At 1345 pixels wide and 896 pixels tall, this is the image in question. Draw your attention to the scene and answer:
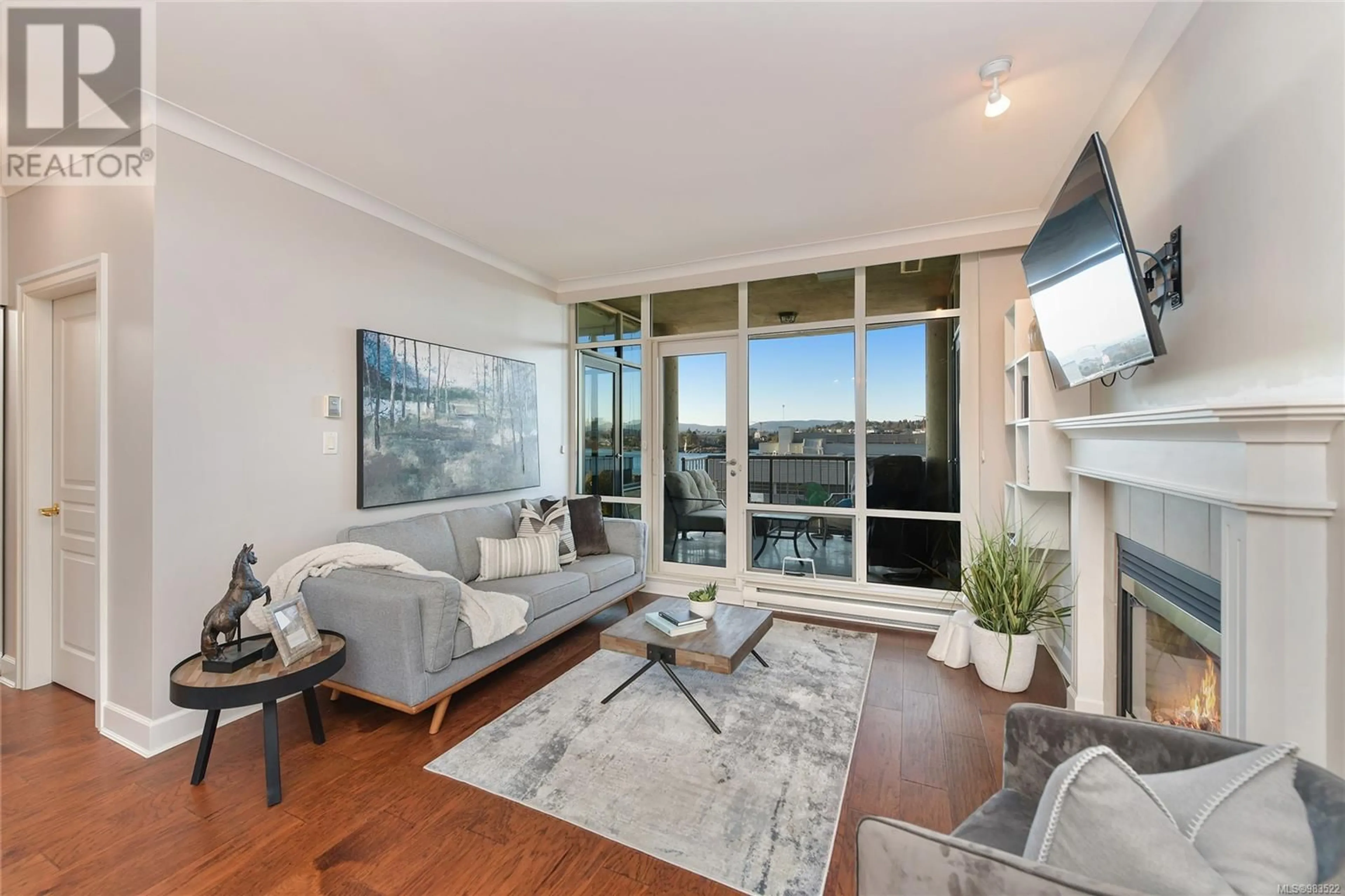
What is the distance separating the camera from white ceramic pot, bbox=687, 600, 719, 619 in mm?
2662

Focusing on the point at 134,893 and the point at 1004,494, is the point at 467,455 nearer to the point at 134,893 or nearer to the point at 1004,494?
the point at 134,893

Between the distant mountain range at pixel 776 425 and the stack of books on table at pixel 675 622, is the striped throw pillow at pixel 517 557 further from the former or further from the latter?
the distant mountain range at pixel 776 425

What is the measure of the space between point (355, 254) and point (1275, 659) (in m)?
3.85

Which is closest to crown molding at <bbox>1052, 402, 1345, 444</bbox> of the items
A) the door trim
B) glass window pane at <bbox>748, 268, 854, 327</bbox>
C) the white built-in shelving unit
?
the white built-in shelving unit

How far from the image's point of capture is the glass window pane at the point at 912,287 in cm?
364

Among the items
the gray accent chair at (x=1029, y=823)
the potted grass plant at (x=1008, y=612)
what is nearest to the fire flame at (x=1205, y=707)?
the gray accent chair at (x=1029, y=823)

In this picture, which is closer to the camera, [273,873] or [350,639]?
[273,873]

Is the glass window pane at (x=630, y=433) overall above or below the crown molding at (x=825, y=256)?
below

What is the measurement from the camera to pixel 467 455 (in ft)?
11.8

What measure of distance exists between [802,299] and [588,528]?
2.37 metres

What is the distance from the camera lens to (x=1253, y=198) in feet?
4.55

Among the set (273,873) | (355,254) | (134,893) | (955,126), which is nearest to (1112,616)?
(955,126)

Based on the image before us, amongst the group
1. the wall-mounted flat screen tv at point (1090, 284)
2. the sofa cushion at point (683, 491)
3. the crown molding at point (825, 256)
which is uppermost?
the crown molding at point (825, 256)

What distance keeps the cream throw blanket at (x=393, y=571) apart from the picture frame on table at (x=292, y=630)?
1.01 feet
